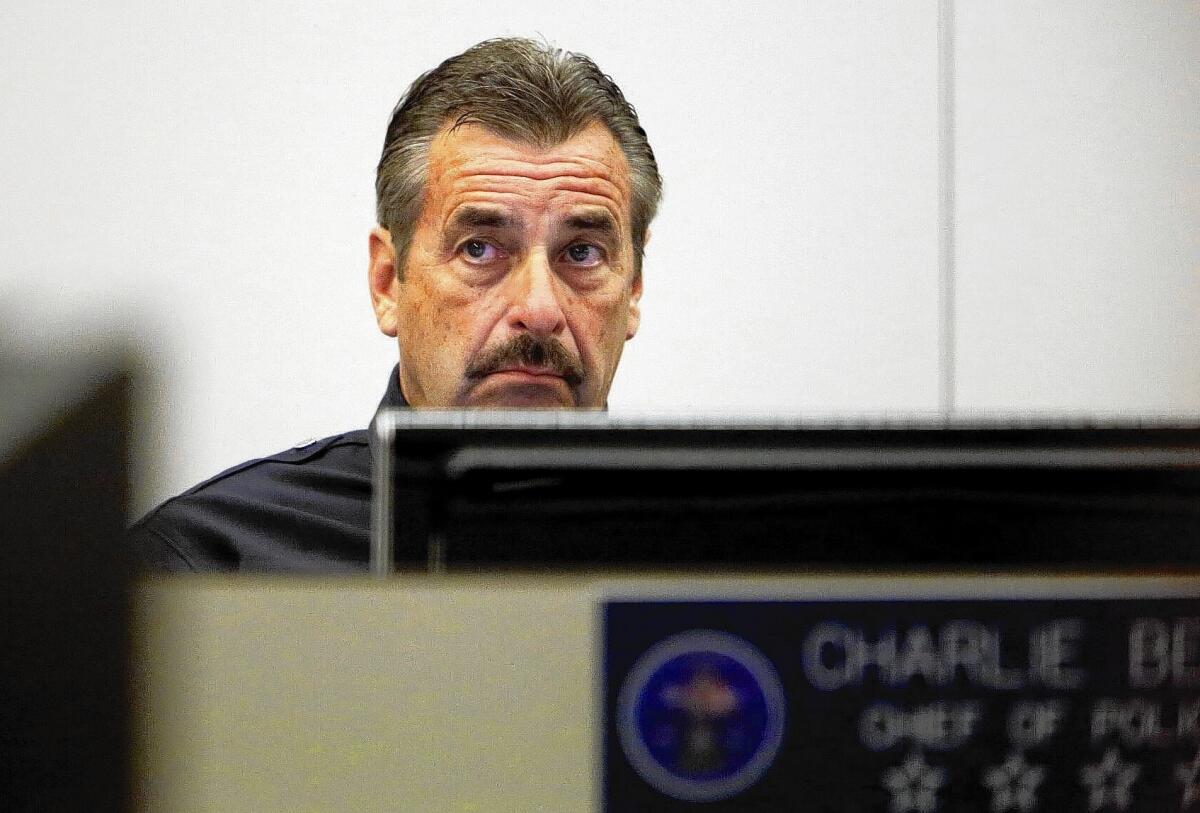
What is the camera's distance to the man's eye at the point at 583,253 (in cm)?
182

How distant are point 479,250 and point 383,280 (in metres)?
0.25

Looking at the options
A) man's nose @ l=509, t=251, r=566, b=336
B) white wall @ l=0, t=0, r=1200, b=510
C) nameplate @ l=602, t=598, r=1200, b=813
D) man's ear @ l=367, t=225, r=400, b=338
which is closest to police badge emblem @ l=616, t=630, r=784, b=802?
nameplate @ l=602, t=598, r=1200, b=813

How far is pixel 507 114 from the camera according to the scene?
6.07 ft

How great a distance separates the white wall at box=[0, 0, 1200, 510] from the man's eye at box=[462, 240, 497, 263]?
0.52 metres

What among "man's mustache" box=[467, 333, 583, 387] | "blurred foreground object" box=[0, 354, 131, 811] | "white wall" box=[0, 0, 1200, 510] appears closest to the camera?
"blurred foreground object" box=[0, 354, 131, 811]

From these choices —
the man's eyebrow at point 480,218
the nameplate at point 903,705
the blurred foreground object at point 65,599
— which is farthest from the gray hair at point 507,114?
the blurred foreground object at point 65,599

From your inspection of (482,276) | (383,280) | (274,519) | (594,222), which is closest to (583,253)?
(594,222)

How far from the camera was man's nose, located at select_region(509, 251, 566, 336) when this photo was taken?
68.9 inches

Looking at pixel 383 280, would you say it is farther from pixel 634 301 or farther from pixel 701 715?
pixel 701 715

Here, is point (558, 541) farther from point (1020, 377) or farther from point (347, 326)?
point (1020, 377)

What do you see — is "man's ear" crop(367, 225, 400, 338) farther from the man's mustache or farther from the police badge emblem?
the police badge emblem

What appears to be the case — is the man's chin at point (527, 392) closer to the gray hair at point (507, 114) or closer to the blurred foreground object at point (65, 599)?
the gray hair at point (507, 114)

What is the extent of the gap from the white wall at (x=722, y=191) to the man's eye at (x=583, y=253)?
532mm

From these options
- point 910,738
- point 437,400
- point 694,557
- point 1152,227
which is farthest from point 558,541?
point 1152,227
